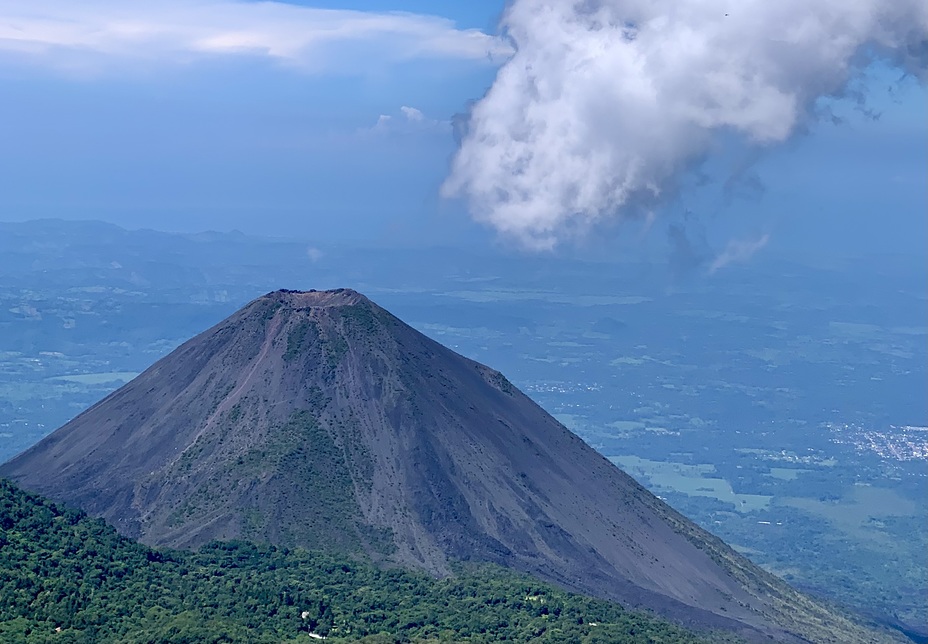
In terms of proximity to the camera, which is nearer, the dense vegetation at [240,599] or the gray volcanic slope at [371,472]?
the dense vegetation at [240,599]

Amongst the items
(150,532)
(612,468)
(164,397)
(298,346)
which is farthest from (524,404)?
(150,532)

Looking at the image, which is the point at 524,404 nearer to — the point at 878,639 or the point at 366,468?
the point at 366,468

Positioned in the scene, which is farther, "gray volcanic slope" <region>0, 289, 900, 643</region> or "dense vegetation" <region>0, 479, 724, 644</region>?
"gray volcanic slope" <region>0, 289, 900, 643</region>

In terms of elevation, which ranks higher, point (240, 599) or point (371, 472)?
point (371, 472)

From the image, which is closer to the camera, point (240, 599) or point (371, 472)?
point (240, 599)

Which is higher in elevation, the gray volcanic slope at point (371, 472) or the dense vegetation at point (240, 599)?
the gray volcanic slope at point (371, 472)
